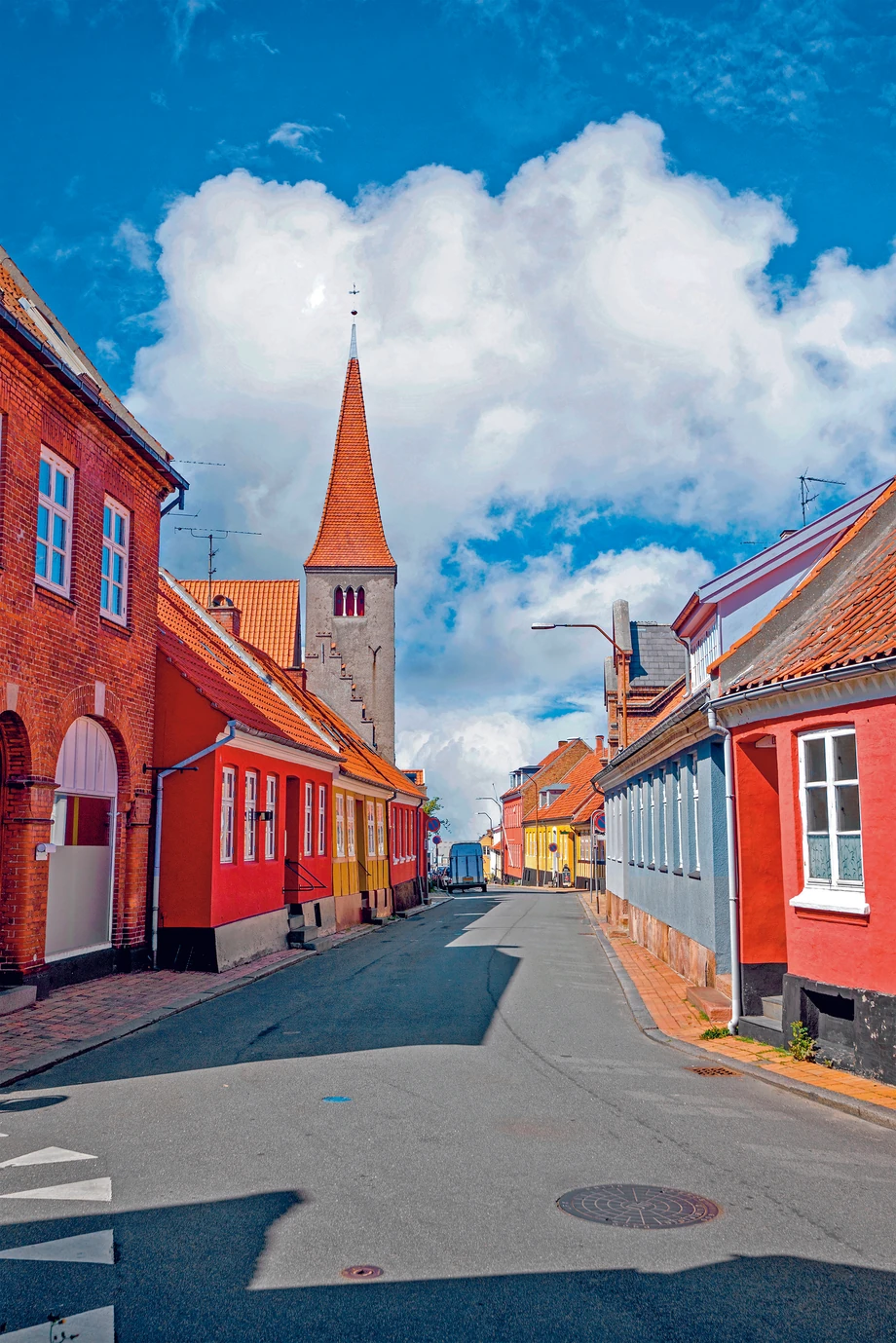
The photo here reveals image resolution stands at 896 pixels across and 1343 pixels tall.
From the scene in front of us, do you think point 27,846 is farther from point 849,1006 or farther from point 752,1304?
point 752,1304

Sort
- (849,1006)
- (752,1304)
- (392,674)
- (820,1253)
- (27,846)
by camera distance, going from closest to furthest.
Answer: (752,1304) < (820,1253) < (849,1006) < (27,846) < (392,674)

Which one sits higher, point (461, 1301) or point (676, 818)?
point (676, 818)

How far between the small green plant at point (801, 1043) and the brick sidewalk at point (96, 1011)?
658 cm

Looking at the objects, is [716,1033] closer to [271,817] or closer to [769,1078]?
[769,1078]

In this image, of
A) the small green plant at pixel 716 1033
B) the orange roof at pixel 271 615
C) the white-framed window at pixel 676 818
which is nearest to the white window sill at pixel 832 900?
the small green plant at pixel 716 1033

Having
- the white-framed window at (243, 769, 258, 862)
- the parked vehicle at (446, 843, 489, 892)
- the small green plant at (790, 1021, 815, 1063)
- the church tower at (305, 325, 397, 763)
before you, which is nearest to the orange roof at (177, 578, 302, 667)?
the church tower at (305, 325, 397, 763)

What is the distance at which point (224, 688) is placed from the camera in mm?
20859

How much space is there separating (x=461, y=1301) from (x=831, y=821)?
689 centimetres

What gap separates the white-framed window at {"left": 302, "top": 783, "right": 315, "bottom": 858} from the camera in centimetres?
2520

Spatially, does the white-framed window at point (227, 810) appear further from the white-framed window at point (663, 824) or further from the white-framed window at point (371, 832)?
the white-framed window at point (371, 832)

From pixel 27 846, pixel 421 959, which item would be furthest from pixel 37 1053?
pixel 421 959

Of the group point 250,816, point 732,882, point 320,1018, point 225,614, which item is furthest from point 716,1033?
point 225,614

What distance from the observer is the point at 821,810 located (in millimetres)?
10797

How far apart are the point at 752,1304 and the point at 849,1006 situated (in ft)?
19.5
